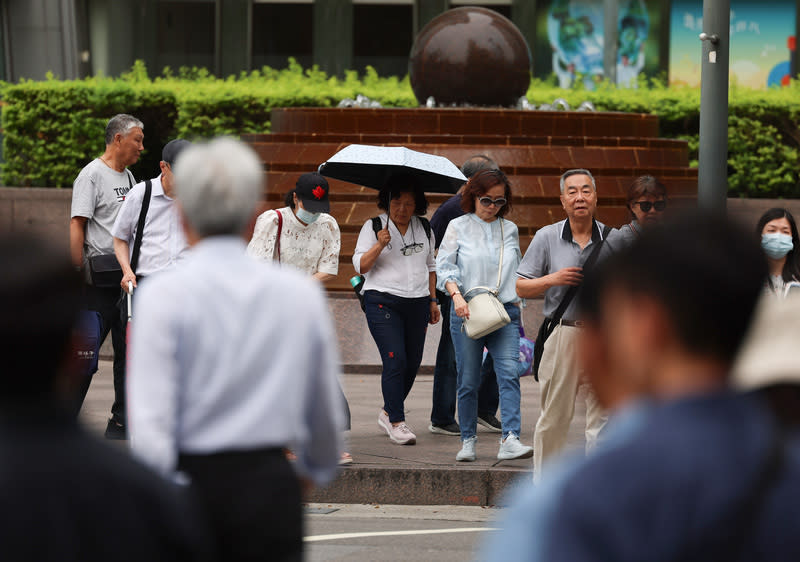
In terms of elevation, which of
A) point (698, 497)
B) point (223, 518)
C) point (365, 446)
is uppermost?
point (698, 497)

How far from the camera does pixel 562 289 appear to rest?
6730mm

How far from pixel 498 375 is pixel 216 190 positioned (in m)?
4.74

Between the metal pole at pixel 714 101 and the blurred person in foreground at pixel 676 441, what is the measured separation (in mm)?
7015

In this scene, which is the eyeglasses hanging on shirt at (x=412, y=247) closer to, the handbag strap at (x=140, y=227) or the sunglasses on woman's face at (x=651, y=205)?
the handbag strap at (x=140, y=227)

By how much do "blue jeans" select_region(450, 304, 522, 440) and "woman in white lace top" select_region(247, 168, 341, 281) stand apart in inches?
36.6

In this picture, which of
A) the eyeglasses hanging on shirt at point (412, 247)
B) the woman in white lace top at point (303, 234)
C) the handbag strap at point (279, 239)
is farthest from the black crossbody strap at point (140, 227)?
the eyeglasses hanging on shirt at point (412, 247)

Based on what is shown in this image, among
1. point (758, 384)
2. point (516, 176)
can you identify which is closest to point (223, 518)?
point (758, 384)

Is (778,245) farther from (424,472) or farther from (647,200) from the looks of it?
(424,472)

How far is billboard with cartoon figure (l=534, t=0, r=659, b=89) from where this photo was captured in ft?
103

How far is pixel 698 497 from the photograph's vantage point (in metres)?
1.69

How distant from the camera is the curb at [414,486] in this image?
7.23 m

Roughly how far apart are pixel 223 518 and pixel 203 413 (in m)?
0.25

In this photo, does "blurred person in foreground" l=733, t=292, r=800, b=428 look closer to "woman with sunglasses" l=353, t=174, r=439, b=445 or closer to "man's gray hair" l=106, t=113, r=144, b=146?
"woman with sunglasses" l=353, t=174, r=439, b=445

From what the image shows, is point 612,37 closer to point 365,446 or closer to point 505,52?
point 505,52
